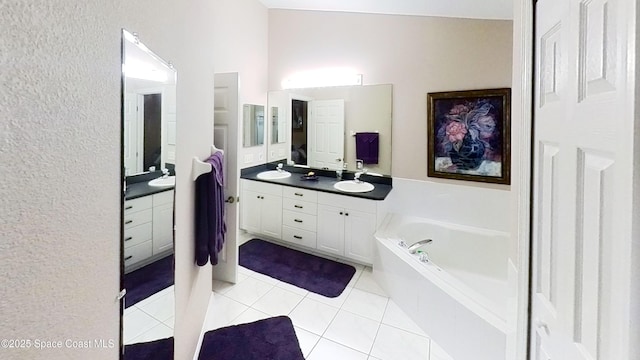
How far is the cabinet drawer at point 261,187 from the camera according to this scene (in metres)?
3.45

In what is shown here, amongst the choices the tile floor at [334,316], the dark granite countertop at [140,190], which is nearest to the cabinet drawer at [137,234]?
the dark granite countertop at [140,190]

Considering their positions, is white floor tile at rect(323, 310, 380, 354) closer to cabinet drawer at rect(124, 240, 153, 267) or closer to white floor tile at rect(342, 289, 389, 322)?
white floor tile at rect(342, 289, 389, 322)

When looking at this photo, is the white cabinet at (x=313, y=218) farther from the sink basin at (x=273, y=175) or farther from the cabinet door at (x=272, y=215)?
the sink basin at (x=273, y=175)

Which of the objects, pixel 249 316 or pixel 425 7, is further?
pixel 425 7

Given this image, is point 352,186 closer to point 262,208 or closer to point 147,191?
point 262,208

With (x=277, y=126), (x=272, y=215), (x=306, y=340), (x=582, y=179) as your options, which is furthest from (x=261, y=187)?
(x=582, y=179)

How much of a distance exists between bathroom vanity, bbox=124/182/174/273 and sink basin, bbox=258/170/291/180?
2.43 metres

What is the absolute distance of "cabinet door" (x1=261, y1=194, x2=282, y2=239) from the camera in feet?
11.4

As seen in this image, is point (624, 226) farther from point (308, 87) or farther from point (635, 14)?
point (308, 87)

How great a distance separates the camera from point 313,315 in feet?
7.36

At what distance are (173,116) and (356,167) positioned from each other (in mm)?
2508

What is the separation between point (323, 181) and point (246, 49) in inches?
76.1

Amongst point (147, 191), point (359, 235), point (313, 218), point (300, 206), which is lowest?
point (359, 235)

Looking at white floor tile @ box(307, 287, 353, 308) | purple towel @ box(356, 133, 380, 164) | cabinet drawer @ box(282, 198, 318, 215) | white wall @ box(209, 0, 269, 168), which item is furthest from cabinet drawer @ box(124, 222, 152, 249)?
purple towel @ box(356, 133, 380, 164)
